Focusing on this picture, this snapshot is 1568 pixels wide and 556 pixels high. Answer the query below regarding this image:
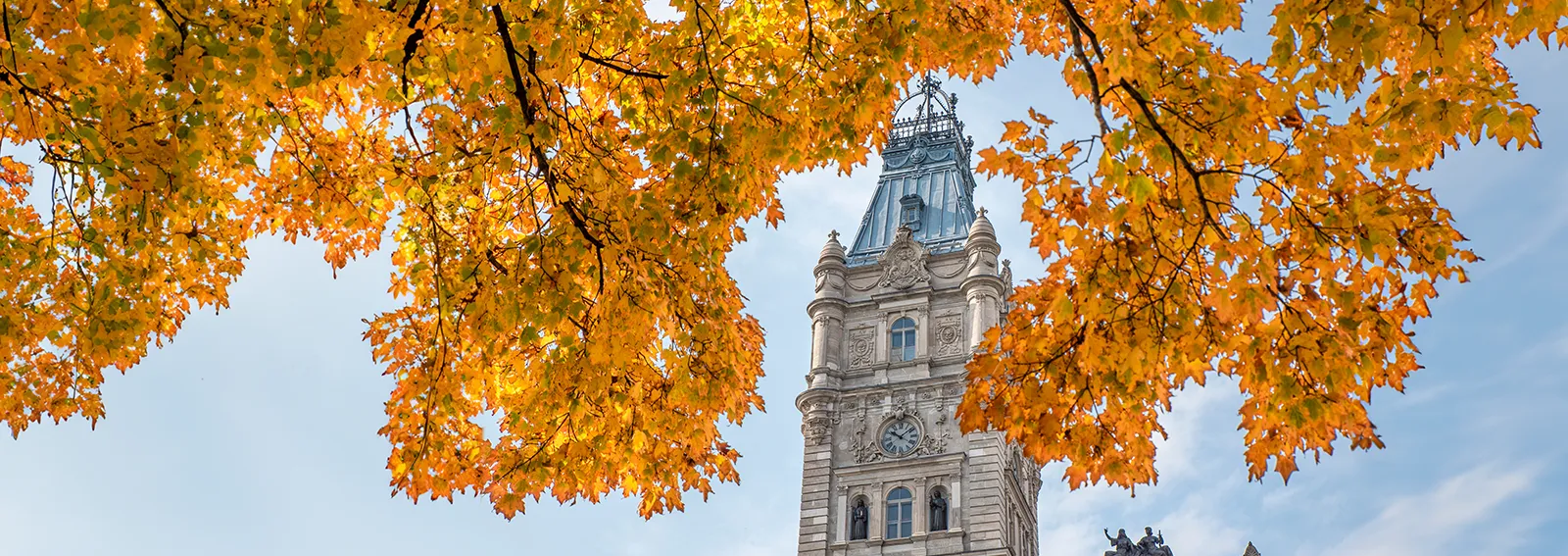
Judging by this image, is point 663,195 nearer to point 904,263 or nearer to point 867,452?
point 867,452

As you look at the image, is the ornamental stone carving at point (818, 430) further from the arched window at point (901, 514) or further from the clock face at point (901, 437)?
the arched window at point (901, 514)

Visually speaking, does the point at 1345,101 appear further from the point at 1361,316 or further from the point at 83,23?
the point at 83,23

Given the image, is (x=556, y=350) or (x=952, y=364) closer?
(x=556, y=350)

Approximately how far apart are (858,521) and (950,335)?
792 cm

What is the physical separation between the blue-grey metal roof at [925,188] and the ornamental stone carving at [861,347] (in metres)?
3.65

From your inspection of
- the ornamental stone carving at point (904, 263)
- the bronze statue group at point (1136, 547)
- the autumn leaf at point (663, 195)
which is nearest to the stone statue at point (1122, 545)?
the bronze statue group at point (1136, 547)

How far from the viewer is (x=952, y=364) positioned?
156 feet

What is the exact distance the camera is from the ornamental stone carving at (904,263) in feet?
166

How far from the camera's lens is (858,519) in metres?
45.1

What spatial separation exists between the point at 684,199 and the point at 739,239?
3.69 feet

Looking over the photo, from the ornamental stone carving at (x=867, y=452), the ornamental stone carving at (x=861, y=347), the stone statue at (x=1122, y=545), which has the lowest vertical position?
the stone statue at (x=1122, y=545)

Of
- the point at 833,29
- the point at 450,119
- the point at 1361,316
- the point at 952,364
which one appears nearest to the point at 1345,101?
the point at 1361,316

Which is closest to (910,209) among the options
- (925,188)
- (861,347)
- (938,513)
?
(925,188)

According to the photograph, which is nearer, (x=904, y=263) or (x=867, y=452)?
(x=867, y=452)
